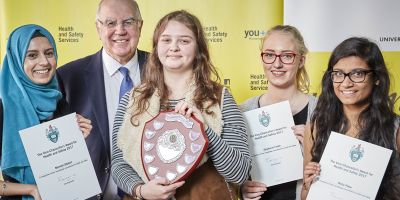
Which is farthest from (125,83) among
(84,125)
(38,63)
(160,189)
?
(160,189)

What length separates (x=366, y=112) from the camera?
8.32 feet

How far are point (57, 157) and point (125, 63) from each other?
839 millimetres

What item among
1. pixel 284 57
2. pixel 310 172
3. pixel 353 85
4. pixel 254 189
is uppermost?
pixel 284 57

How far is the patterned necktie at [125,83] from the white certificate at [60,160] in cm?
52

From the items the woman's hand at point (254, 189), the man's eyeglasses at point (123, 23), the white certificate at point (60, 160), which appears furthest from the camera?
the man's eyeglasses at point (123, 23)

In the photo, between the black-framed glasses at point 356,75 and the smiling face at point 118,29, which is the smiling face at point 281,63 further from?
the smiling face at point 118,29

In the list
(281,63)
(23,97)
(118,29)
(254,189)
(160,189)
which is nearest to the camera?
(160,189)

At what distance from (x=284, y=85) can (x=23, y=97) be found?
1489 millimetres

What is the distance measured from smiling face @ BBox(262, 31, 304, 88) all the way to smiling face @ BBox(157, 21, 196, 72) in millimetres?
648

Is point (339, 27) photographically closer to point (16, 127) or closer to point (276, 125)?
point (276, 125)

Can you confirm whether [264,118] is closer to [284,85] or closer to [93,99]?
[284,85]

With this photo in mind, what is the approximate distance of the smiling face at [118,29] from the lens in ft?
10.3

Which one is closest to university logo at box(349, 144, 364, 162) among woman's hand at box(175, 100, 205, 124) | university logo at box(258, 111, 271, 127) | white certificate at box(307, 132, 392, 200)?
white certificate at box(307, 132, 392, 200)

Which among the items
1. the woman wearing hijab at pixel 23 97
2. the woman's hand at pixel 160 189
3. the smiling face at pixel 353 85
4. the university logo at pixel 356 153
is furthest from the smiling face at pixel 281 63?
the woman wearing hijab at pixel 23 97
